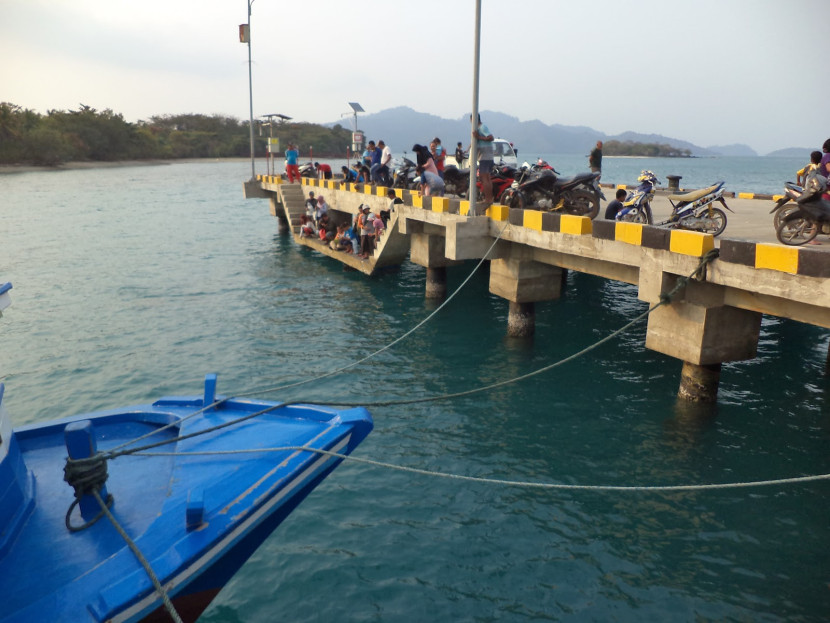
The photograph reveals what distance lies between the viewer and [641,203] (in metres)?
10.9

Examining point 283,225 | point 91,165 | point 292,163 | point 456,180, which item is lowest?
point 283,225

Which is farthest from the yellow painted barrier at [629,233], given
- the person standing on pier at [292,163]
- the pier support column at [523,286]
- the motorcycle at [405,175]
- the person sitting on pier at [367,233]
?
the person standing on pier at [292,163]

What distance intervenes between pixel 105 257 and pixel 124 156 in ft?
296

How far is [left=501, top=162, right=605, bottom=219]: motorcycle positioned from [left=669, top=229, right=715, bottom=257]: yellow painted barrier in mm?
4034

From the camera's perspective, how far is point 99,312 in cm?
1655

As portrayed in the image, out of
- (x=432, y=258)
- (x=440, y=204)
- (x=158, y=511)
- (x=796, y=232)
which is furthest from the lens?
(x=432, y=258)

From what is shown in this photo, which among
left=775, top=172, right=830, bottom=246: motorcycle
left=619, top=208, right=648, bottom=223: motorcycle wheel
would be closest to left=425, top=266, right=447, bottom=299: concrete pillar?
left=619, top=208, right=648, bottom=223: motorcycle wheel

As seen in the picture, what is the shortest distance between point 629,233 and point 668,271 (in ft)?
3.09

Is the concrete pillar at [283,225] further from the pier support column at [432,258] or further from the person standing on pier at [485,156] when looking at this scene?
the person standing on pier at [485,156]

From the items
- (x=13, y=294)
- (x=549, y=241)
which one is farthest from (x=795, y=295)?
(x=13, y=294)

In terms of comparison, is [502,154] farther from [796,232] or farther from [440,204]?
[796,232]

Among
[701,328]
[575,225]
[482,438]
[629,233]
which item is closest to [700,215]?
[629,233]

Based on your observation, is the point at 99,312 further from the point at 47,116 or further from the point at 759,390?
the point at 47,116

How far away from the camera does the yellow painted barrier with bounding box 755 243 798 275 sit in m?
7.38
